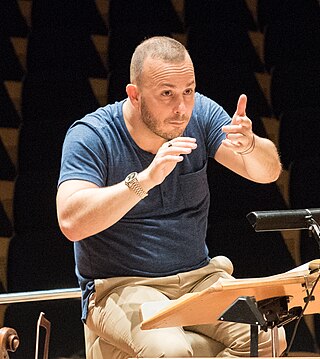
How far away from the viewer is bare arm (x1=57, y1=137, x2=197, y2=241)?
101cm

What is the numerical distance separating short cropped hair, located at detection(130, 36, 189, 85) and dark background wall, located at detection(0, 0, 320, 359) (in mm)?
531

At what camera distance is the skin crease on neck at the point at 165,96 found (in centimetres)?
109

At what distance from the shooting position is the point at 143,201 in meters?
1.13

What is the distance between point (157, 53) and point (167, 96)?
0.06 m

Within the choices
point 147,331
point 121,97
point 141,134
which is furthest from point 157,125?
point 121,97

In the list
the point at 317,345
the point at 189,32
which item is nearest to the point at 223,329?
the point at 317,345

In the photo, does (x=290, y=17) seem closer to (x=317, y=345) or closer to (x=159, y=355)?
(x=317, y=345)

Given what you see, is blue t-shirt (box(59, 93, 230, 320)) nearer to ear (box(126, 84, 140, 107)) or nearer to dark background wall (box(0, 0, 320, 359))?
ear (box(126, 84, 140, 107))

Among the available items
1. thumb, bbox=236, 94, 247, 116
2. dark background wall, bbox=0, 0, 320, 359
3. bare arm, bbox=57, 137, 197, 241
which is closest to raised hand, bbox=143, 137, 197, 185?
bare arm, bbox=57, 137, 197, 241

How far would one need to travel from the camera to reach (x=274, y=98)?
189 cm

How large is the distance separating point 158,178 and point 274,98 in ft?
Result: 3.15

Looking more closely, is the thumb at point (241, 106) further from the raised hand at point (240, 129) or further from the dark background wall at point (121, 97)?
the dark background wall at point (121, 97)

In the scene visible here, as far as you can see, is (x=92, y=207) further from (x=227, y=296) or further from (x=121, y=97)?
(x=121, y=97)

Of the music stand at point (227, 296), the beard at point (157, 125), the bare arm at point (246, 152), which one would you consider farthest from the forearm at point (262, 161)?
the music stand at point (227, 296)
